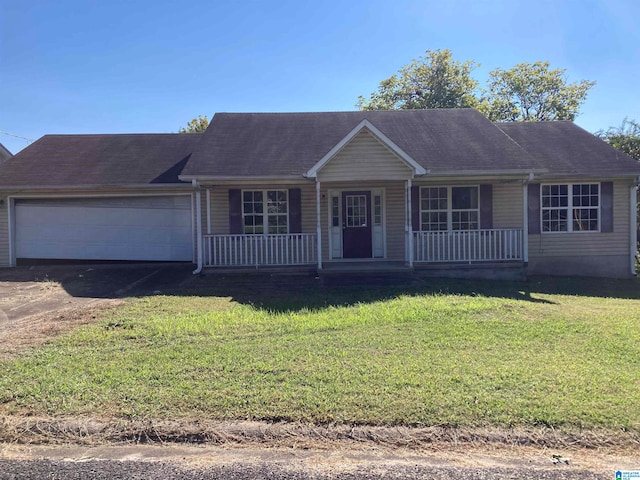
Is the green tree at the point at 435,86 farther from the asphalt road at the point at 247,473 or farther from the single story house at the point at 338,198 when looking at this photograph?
the asphalt road at the point at 247,473

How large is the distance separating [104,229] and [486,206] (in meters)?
11.9

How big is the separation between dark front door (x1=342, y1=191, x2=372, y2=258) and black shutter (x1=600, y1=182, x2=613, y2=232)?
6949 mm

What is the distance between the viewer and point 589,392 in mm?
4215

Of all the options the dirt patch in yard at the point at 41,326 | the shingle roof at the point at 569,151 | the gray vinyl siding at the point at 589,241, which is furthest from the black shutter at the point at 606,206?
the dirt patch in yard at the point at 41,326

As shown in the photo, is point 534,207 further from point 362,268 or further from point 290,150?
point 290,150

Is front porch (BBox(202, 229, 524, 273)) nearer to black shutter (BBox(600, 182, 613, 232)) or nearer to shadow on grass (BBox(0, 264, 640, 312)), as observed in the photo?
shadow on grass (BBox(0, 264, 640, 312))

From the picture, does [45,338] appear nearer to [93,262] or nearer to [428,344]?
[428,344]

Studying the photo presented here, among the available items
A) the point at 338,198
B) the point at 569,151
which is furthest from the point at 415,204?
the point at 569,151

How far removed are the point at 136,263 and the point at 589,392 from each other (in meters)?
13.1

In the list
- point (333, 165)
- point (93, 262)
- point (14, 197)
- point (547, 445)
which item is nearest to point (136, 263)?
point (93, 262)

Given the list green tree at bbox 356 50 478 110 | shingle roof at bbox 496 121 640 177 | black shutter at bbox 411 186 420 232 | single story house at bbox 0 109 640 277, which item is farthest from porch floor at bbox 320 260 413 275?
green tree at bbox 356 50 478 110

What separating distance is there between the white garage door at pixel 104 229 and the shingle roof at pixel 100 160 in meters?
0.77

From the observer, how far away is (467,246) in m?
12.4

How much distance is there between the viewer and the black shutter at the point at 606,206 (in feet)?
43.5
